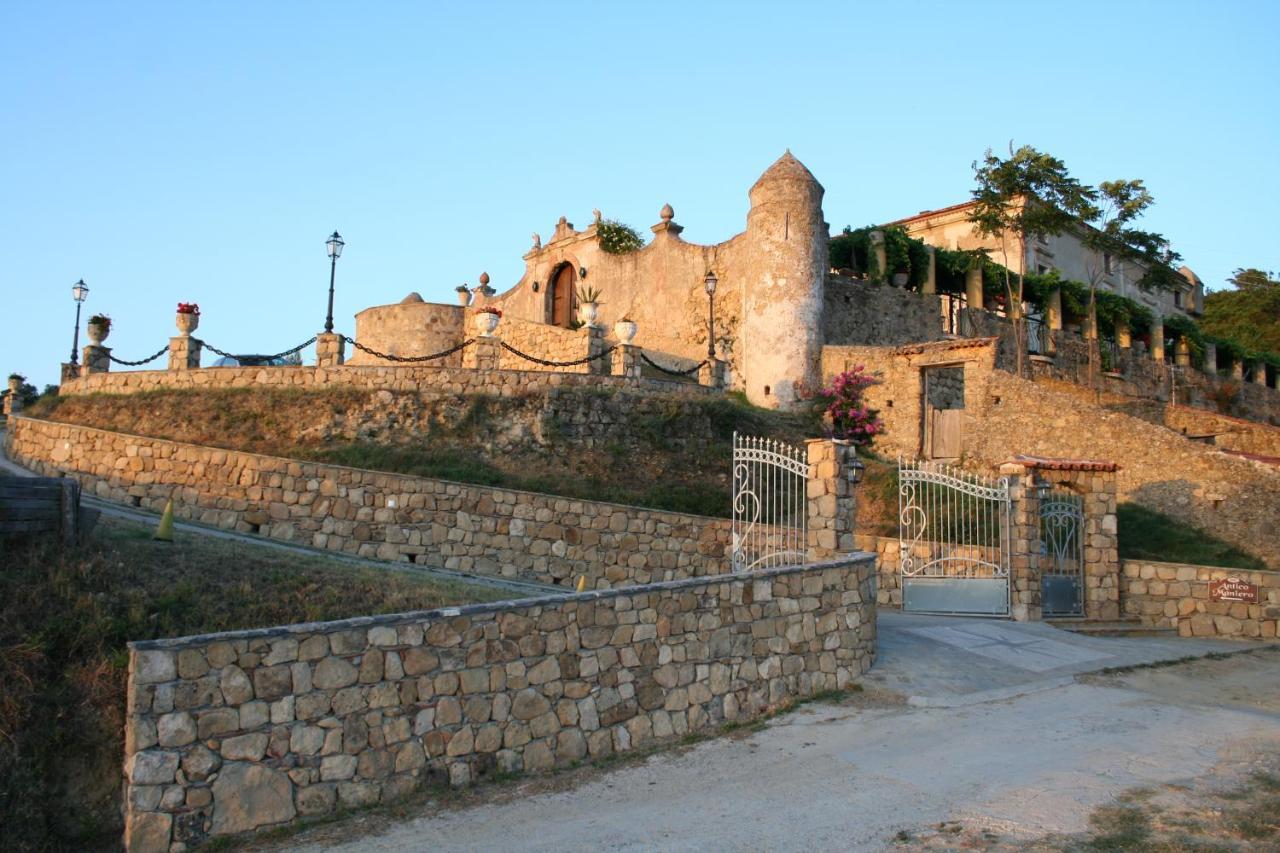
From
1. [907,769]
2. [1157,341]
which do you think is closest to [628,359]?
[907,769]

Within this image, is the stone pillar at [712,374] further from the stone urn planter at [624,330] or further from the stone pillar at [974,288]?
the stone pillar at [974,288]

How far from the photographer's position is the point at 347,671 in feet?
21.8

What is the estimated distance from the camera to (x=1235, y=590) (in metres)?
13.5

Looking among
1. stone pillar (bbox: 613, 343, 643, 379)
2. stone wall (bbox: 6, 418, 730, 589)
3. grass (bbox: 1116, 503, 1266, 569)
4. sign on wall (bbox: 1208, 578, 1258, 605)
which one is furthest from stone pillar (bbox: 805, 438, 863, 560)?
stone pillar (bbox: 613, 343, 643, 379)

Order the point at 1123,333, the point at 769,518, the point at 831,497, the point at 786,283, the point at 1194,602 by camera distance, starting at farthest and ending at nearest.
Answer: the point at 1123,333 → the point at 786,283 → the point at 769,518 → the point at 1194,602 → the point at 831,497

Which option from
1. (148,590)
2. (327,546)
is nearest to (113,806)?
(148,590)

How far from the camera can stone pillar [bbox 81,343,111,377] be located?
21500mm

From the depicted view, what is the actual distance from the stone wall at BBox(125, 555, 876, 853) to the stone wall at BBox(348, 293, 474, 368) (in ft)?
62.8

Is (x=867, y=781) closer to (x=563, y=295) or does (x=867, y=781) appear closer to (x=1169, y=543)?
(x=1169, y=543)

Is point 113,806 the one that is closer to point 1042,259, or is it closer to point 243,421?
point 243,421

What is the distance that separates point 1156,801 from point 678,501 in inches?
439

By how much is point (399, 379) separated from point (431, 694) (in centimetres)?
1276

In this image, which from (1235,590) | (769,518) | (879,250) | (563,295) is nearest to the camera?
(1235,590)

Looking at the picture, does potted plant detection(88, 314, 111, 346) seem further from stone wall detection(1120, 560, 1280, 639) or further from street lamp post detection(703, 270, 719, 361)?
stone wall detection(1120, 560, 1280, 639)
